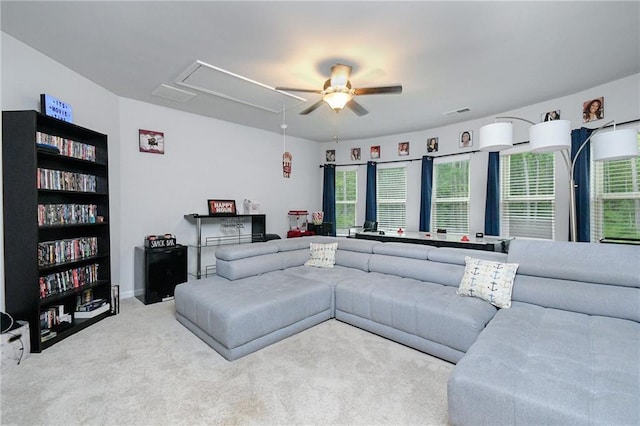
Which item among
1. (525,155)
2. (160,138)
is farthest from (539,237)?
(160,138)

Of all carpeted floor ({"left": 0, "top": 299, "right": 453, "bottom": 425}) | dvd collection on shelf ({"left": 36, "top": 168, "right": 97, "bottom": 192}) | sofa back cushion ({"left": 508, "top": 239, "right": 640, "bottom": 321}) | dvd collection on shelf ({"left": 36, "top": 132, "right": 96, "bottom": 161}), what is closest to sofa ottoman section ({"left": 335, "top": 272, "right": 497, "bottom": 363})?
carpeted floor ({"left": 0, "top": 299, "right": 453, "bottom": 425})

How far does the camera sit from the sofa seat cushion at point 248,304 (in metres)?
2.38

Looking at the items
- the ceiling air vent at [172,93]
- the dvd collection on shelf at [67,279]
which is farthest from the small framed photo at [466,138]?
the dvd collection on shelf at [67,279]

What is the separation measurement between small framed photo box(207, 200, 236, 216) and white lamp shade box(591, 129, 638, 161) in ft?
15.0

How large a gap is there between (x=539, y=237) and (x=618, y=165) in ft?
4.29

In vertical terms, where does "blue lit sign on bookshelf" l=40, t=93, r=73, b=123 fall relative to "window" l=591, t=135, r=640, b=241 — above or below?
above

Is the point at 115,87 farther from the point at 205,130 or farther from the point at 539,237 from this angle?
the point at 539,237

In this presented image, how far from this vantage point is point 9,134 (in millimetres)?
2467

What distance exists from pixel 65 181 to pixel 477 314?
403 cm

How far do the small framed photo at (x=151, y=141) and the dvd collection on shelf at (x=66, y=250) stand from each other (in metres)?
1.52

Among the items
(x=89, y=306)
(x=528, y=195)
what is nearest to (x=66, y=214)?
(x=89, y=306)

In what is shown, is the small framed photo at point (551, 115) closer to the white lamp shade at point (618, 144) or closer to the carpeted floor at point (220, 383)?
the white lamp shade at point (618, 144)

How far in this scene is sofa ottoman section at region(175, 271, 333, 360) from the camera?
2.38 metres

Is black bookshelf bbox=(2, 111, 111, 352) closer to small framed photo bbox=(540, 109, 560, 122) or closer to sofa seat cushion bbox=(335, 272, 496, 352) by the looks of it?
sofa seat cushion bbox=(335, 272, 496, 352)
